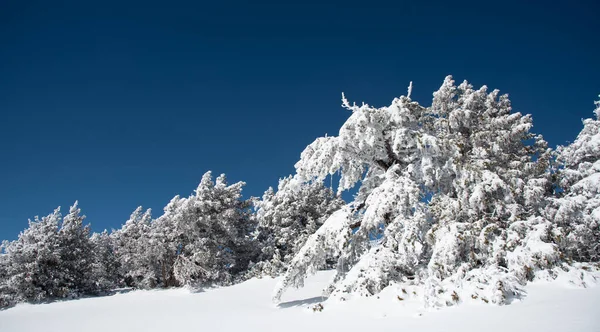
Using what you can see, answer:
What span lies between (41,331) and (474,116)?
59.6 ft

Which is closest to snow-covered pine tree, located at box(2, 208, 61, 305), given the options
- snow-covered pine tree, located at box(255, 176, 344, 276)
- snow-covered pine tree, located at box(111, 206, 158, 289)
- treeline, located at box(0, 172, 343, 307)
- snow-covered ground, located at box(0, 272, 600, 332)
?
treeline, located at box(0, 172, 343, 307)

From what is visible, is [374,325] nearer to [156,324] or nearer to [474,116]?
[156,324]

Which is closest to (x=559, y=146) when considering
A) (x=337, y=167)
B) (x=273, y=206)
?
(x=337, y=167)

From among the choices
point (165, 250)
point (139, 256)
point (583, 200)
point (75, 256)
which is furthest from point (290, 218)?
point (583, 200)

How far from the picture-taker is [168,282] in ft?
66.0

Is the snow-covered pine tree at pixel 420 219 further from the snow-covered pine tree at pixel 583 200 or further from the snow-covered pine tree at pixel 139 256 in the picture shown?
the snow-covered pine tree at pixel 139 256

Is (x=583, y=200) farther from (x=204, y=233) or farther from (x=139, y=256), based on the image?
(x=139, y=256)

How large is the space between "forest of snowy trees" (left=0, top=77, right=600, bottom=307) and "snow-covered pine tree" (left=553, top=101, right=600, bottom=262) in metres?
0.05

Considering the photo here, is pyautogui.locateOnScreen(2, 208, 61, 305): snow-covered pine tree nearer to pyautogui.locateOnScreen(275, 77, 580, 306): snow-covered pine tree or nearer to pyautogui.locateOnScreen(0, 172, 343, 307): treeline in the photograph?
pyautogui.locateOnScreen(0, 172, 343, 307): treeline

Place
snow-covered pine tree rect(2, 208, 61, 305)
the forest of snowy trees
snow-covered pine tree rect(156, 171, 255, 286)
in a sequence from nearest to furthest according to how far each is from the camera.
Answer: the forest of snowy trees, snow-covered pine tree rect(2, 208, 61, 305), snow-covered pine tree rect(156, 171, 255, 286)

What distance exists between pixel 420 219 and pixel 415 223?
7.5 inches

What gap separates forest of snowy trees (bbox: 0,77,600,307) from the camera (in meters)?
7.72

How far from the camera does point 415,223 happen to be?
8086 millimetres

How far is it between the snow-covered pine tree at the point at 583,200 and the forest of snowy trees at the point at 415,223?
5 centimetres
